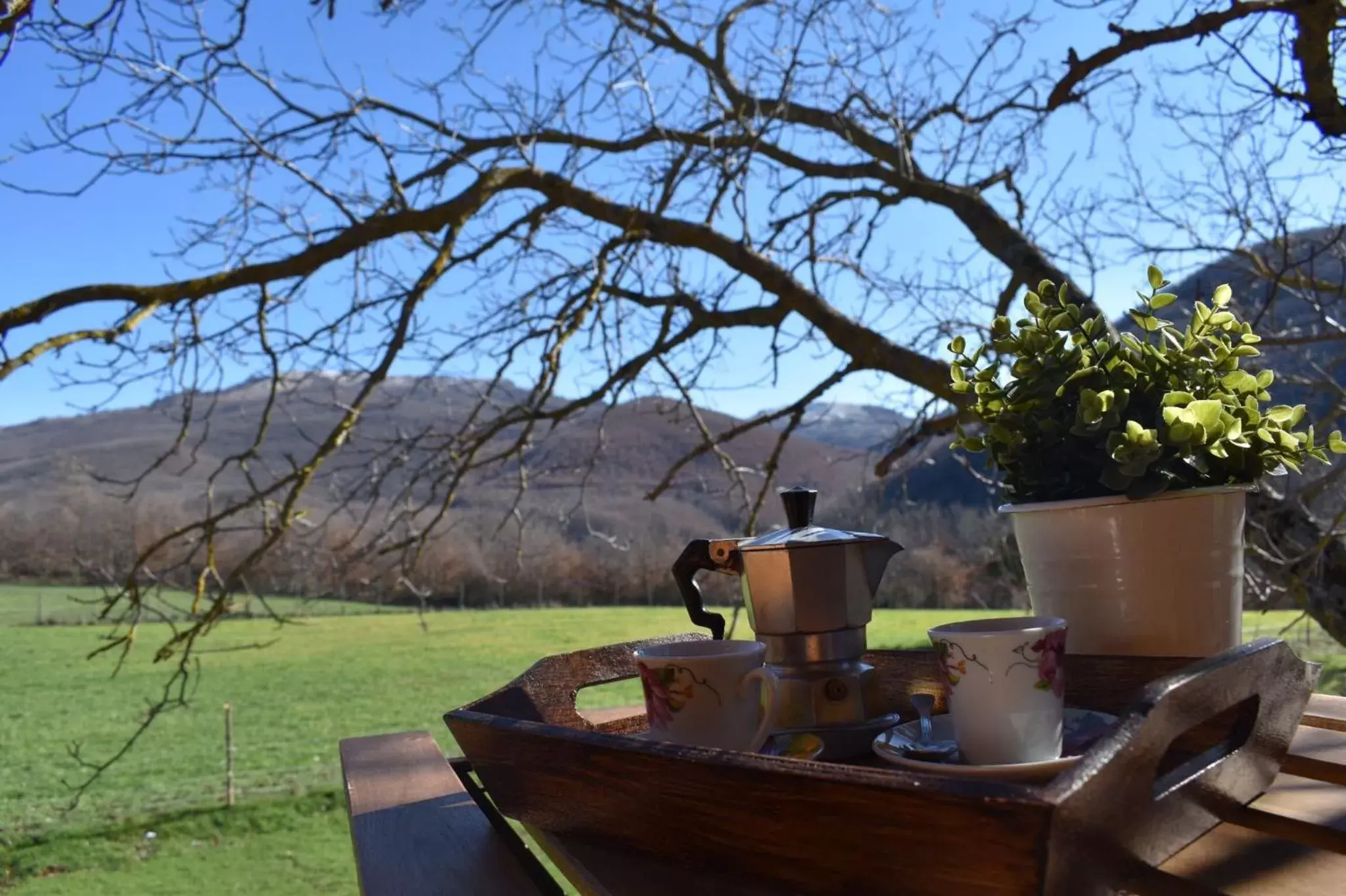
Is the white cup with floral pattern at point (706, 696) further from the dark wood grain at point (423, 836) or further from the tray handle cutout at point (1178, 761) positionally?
the tray handle cutout at point (1178, 761)

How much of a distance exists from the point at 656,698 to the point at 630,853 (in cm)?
11

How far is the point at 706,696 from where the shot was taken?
579mm

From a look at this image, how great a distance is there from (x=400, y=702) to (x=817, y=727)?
5591 mm

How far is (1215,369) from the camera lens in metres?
0.72

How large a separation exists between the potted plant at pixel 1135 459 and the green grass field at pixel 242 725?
2310mm

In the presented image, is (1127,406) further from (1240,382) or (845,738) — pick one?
(845,738)

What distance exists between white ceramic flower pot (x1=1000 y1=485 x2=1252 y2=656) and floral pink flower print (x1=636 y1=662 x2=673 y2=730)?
0.31 metres

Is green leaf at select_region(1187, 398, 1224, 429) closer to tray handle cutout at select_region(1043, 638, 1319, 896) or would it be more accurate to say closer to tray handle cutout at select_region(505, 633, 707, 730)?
tray handle cutout at select_region(1043, 638, 1319, 896)

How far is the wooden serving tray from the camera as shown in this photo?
32cm

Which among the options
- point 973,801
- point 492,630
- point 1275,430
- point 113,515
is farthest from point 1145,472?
point 492,630

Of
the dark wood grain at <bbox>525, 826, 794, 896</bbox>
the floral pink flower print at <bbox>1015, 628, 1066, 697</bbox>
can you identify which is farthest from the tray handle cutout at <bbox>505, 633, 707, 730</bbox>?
the floral pink flower print at <bbox>1015, 628, 1066, 697</bbox>

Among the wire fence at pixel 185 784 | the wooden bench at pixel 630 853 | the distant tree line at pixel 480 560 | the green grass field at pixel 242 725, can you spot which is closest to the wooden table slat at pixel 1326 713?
the wooden bench at pixel 630 853

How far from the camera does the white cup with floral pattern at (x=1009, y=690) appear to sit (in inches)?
20.1

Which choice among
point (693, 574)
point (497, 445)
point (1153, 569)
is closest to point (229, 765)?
point (497, 445)
